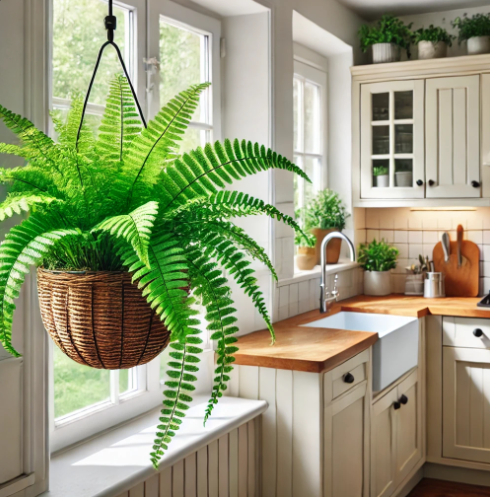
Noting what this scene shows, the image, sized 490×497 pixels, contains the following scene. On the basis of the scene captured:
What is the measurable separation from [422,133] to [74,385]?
2.57m

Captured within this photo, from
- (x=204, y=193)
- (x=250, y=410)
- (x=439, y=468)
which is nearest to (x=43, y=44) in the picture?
(x=204, y=193)

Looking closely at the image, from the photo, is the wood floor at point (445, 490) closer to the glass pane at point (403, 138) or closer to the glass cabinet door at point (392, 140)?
the glass cabinet door at point (392, 140)

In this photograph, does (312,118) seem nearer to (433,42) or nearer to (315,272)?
(433,42)

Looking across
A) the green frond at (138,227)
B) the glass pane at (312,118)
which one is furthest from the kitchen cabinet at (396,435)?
the green frond at (138,227)

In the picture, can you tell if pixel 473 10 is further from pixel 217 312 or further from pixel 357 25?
pixel 217 312

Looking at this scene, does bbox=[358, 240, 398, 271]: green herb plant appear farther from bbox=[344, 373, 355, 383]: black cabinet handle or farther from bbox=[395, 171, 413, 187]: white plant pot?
bbox=[344, 373, 355, 383]: black cabinet handle

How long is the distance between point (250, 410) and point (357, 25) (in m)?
2.65

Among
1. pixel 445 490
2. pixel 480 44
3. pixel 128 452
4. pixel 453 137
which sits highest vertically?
pixel 480 44

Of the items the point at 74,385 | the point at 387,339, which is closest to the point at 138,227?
the point at 74,385

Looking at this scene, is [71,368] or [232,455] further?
[232,455]

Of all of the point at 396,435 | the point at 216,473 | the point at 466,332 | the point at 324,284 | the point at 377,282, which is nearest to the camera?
the point at 216,473

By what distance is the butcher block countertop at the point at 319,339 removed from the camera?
7.95ft

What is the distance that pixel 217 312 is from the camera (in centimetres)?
116

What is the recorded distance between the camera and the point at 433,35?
3867 mm
